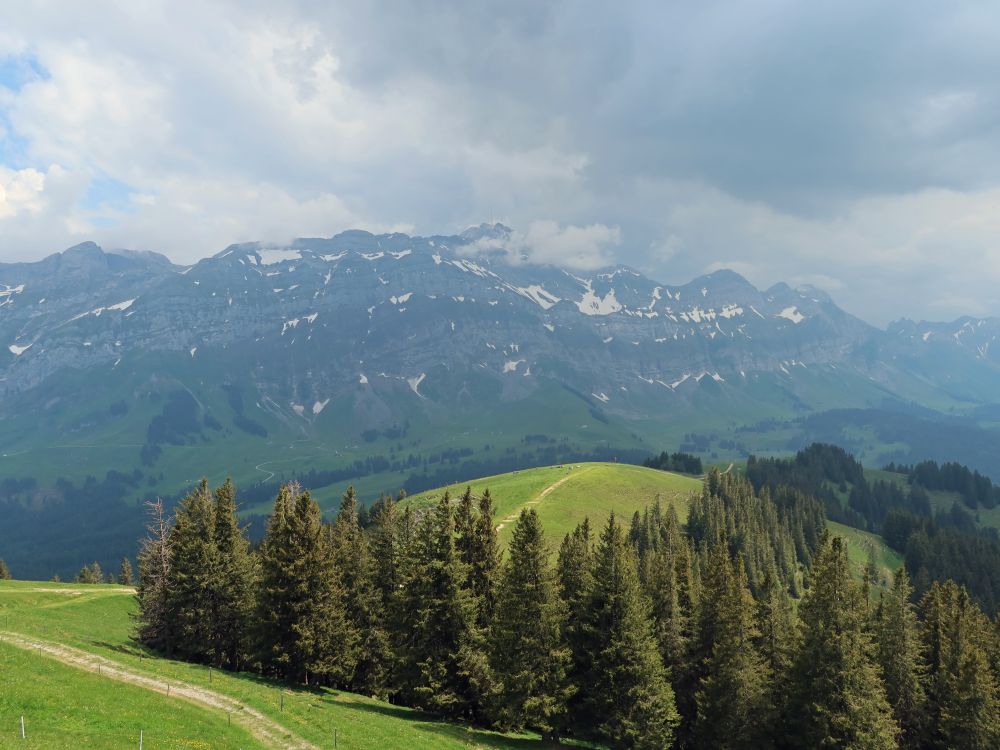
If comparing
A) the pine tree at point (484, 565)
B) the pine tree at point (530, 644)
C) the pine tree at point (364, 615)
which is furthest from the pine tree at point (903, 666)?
the pine tree at point (364, 615)

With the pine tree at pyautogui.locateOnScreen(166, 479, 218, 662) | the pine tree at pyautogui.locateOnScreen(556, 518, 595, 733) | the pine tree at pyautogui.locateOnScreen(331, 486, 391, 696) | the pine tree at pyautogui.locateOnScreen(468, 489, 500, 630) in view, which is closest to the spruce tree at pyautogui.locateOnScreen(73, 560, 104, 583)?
the pine tree at pyautogui.locateOnScreen(166, 479, 218, 662)

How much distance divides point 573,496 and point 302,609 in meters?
127

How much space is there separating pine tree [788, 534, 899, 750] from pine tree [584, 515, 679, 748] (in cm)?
986

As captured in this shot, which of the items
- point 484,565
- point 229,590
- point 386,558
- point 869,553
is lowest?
point 869,553

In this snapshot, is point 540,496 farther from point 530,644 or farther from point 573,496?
point 530,644

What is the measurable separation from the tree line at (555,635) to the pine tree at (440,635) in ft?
0.39

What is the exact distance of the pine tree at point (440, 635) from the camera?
45.0 m

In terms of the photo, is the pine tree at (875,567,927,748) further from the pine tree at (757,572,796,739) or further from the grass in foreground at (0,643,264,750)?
the grass in foreground at (0,643,264,750)

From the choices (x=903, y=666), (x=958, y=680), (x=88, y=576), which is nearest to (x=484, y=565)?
(x=903, y=666)

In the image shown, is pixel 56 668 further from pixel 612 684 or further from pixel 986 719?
pixel 986 719

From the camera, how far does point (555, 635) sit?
148ft

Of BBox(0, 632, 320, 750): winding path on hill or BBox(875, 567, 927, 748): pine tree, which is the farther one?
BBox(875, 567, 927, 748): pine tree

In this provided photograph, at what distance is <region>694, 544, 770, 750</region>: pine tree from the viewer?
47.6 metres

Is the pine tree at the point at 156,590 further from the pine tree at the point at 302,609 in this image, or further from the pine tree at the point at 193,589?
the pine tree at the point at 302,609
